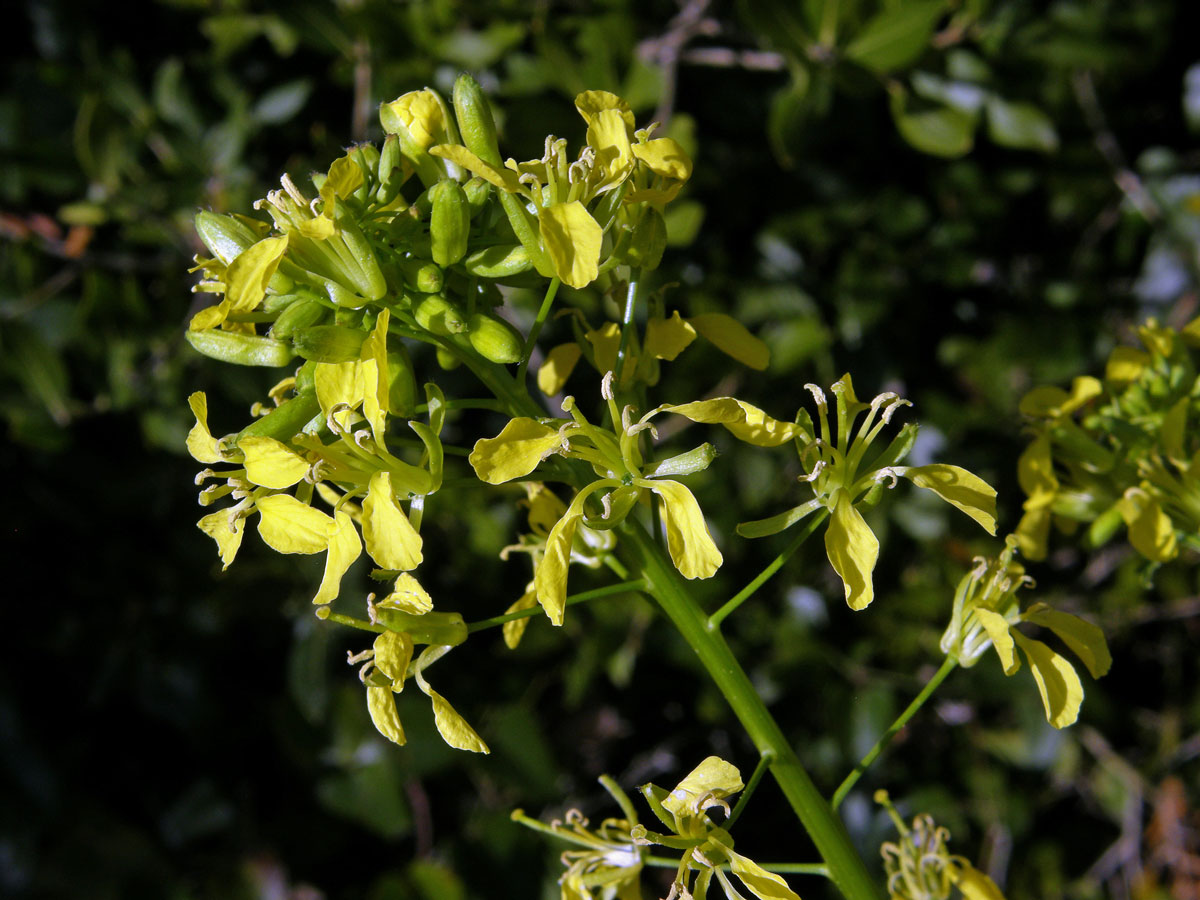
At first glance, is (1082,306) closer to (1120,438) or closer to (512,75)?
(1120,438)

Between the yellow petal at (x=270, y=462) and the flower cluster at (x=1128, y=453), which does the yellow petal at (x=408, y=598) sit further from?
the flower cluster at (x=1128, y=453)

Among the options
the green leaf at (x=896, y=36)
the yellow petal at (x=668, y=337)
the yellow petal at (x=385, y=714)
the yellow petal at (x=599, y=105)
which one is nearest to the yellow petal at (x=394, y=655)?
the yellow petal at (x=385, y=714)

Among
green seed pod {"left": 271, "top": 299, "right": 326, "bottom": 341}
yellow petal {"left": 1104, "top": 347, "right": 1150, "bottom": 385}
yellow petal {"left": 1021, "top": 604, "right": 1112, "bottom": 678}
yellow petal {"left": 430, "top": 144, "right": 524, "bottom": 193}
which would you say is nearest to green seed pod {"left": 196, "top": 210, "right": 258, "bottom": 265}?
green seed pod {"left": 271, "top": 299, "right": 326, "bottom": 341}

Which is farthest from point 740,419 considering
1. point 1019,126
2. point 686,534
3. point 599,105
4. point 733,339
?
point 1019,126

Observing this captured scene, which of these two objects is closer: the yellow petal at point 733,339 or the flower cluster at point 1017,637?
the flower cluster at point 1017,637

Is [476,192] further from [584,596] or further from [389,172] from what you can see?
[584,596]

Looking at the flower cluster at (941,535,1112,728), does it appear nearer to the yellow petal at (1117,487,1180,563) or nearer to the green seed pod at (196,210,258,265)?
the yellow petal at (1117,487,1180,563)
